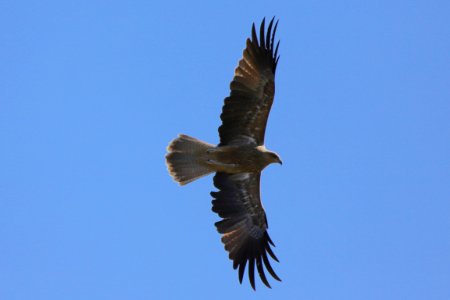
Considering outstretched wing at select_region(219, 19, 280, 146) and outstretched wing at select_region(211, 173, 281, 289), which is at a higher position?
outstretched wing at select_region(219, 19, 280, 146)

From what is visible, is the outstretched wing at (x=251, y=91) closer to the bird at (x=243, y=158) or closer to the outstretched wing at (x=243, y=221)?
the bird at (x=243, y=158)

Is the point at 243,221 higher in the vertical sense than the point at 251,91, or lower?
lower

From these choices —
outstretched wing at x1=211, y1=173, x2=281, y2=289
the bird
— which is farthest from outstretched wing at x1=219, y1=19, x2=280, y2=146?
outstretched wing at x1=211, y1=173, x2=281, y2=289

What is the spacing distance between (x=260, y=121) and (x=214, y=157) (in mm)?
869

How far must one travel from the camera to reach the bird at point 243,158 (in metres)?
13.9

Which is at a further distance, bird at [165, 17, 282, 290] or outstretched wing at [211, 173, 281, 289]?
outstretched wing at [211, 173, 281, 289]

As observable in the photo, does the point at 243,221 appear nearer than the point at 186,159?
No

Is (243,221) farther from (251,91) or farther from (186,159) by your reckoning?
(251,91)

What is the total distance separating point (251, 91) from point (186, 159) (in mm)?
1489

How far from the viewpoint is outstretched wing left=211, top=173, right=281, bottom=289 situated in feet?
48.3

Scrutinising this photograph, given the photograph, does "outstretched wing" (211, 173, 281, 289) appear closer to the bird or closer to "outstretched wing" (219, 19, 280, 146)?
the bird

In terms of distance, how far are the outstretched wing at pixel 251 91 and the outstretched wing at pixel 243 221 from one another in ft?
2.90

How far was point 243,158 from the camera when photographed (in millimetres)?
14164

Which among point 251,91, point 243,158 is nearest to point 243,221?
point 243,158
